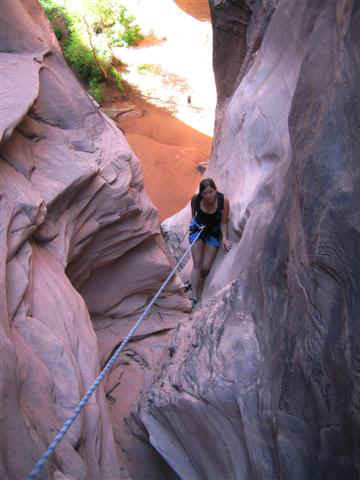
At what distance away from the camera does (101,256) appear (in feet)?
15.3

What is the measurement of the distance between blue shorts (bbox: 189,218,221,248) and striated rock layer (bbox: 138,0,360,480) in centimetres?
20

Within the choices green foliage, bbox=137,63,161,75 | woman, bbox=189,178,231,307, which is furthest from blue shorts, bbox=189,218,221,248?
green foliage, bbox=137,63,161,75

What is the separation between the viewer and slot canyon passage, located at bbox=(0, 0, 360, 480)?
1.65m

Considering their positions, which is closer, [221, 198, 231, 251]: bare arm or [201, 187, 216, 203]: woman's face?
[201, 187, 216, 203]: woman's face

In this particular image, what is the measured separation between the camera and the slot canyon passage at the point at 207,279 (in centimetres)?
165

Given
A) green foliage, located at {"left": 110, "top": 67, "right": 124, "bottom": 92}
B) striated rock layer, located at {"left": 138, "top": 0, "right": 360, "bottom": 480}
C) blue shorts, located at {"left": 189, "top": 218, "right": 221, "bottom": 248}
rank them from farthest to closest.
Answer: green foliage, located at {"left": 110, "top": 67, "right": 124, "bottom": 92} → blue shorts, located at {"left": 189, "top": 218, "right": 221, "bottom": 248} → striated rock layer, located at {"left": 138, "top": 0, "right": 360, "bottom": 480}

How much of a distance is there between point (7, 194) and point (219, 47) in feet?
13.2

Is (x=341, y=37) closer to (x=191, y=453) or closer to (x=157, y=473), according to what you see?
(x=191, y=453)

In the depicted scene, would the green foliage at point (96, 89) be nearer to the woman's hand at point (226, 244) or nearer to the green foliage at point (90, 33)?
the green foliage at point (90, 33)

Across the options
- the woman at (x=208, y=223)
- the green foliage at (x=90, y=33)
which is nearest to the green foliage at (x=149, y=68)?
the green foliage at (x=90, y=33)

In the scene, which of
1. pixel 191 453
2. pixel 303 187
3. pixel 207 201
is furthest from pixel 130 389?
pixel 303 187

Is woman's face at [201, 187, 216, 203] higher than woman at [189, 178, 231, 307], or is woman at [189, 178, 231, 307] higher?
woman's face at [201, 187, 216, 203]

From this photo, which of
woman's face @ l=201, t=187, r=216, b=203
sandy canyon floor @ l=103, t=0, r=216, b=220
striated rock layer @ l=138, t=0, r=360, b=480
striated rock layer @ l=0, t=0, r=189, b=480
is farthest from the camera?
sandy canyon floor @ l=103, t=0, r=216, b=220

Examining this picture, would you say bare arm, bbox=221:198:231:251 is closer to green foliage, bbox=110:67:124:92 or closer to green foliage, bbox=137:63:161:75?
green foliage, bbox=110:67:124:92
